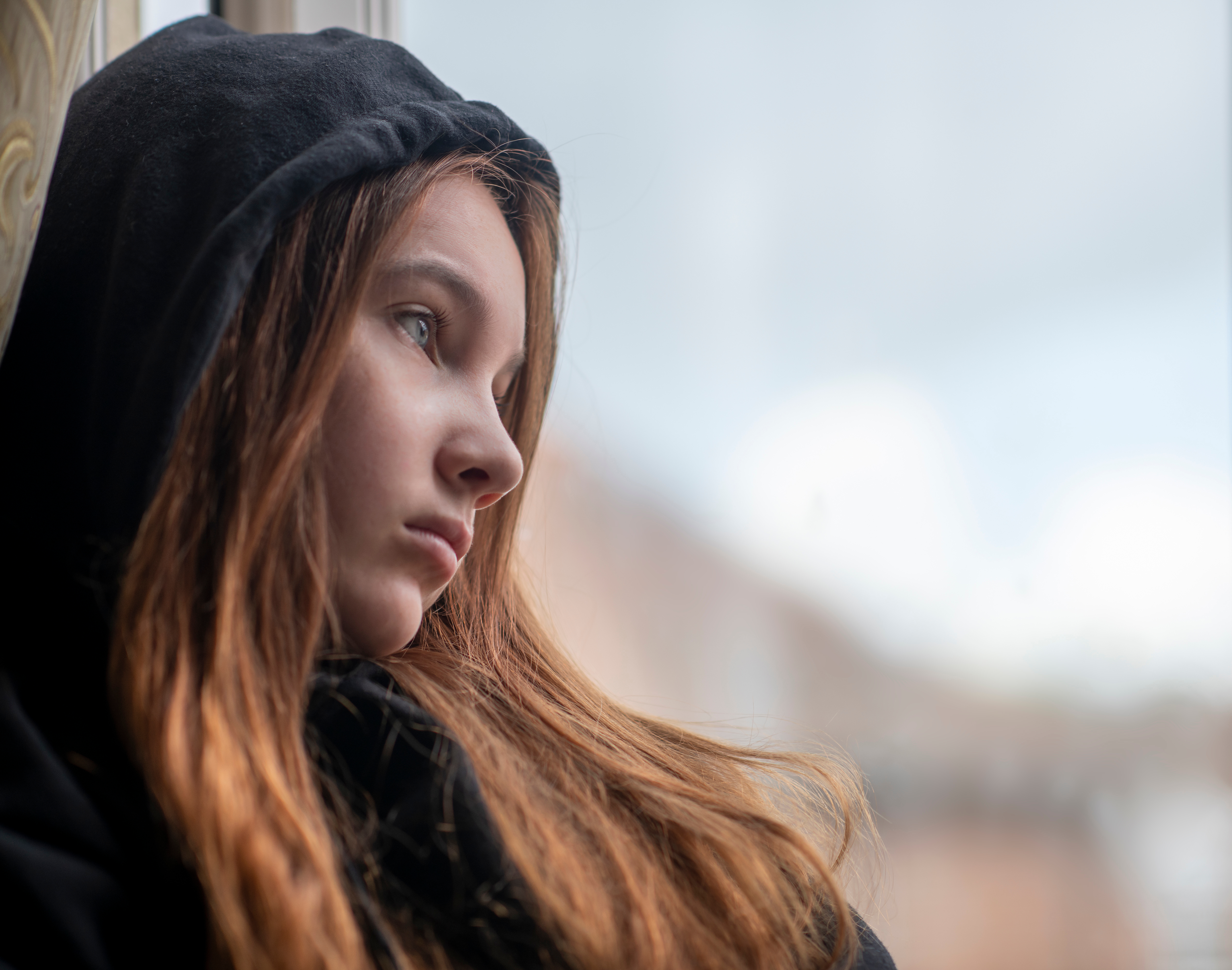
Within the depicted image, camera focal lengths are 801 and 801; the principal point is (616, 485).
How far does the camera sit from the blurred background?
935mm

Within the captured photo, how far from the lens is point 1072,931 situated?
37.3 inches

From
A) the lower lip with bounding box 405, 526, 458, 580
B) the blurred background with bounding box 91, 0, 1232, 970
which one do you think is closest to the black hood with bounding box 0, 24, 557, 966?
the lower lip with bounding box 405, 526, 458, 580

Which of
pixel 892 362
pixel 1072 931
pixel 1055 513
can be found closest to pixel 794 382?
pixel 892 362

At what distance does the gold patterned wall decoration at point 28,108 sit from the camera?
0.45 metres

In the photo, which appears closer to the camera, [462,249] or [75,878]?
[75,878]

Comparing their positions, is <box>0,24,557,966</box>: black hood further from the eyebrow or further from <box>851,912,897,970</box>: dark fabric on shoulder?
<box>851,912,897,970</box>: dark fabric on shoulder

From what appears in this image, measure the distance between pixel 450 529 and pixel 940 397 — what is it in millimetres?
642

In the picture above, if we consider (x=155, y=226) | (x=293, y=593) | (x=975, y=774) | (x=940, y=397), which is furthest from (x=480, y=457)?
(x=975, y=774)

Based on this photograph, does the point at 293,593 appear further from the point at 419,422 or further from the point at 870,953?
the point at 870,953

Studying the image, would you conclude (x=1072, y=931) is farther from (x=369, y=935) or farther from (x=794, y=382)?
(x=369, y=935)

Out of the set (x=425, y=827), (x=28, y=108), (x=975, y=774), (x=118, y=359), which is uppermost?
(x=28, y=108)

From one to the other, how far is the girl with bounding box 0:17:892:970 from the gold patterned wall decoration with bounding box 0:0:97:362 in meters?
0.05

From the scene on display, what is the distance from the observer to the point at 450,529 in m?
0.59

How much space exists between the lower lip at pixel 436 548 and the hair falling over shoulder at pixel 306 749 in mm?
60
